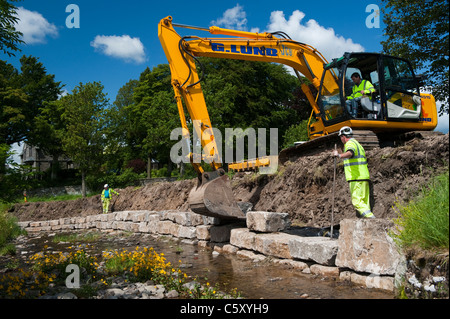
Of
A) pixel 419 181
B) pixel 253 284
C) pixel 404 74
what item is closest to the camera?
pixel 253 284

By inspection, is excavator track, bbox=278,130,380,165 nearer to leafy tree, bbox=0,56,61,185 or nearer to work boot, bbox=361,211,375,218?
work boot, bbox=361,211,375,218

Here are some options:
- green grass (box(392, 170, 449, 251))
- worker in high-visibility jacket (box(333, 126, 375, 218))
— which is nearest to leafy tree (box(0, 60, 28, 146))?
worker in high-visibility jacket (box(333, 126, 375, 218))

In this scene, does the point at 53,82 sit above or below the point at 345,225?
above

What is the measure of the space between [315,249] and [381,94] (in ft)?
15.0

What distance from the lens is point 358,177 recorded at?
5.61 m

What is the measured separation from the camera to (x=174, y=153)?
26969 millimetres

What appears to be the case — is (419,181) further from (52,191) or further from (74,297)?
(52,191)

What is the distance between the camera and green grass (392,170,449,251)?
3.15m

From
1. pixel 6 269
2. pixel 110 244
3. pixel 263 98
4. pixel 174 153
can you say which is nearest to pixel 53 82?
pixel 174 153

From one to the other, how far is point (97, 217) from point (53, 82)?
23.5m

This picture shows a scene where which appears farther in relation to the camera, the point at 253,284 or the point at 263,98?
Result: the point at 263,98

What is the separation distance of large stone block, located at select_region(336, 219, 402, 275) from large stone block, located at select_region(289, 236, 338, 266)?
0.31 meters

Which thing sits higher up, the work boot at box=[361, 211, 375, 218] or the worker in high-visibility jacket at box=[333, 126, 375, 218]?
the worker in high-visibility jacket at box=[333, 126, 375, 218]

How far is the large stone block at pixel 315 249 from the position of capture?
4.75m
